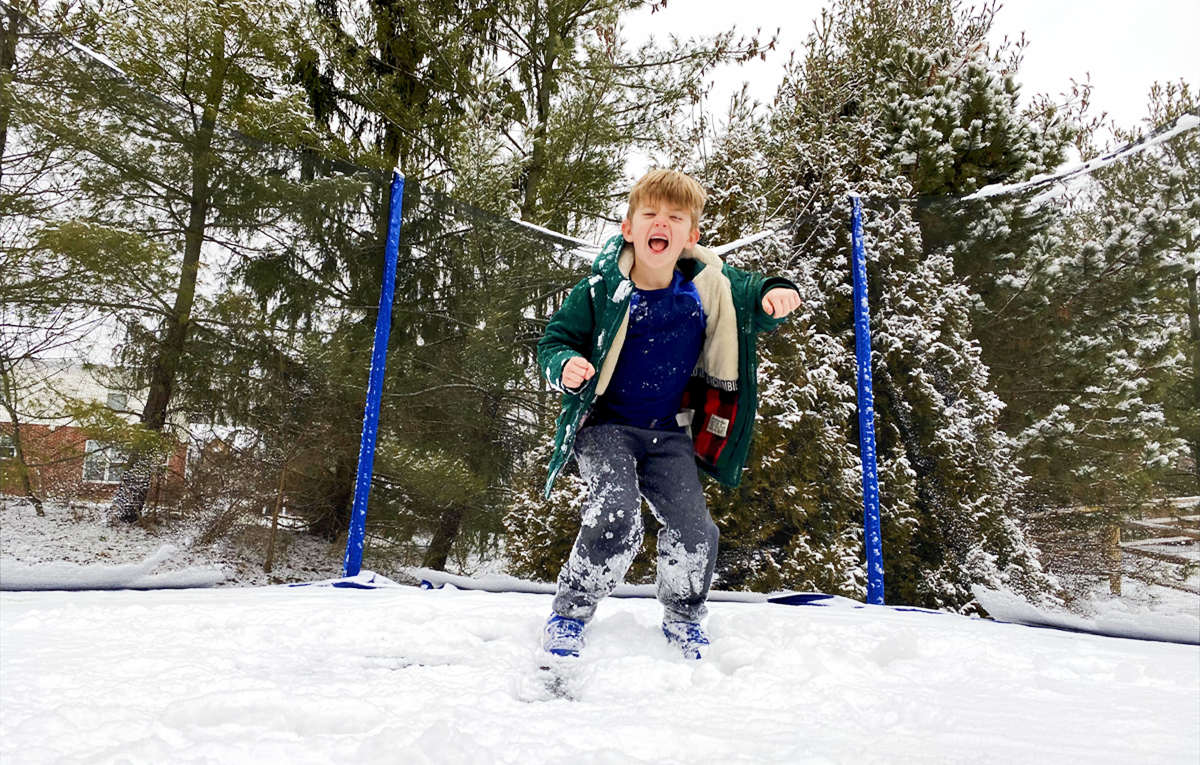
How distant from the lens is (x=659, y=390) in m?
1.76

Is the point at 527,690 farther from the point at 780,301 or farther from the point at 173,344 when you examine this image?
the point at 173,344

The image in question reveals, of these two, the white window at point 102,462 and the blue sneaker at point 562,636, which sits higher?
the white window at point 102,462

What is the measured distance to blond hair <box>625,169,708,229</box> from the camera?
1697 millimetres

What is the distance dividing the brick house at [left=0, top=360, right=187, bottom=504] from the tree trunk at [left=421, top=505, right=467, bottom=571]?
107 cm

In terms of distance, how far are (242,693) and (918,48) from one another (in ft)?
29.1

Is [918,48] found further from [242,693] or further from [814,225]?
[242,693]

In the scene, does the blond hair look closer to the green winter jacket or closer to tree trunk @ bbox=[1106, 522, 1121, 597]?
the green winter jacket

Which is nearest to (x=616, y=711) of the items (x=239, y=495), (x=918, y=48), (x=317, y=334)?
(x=239, y=495)

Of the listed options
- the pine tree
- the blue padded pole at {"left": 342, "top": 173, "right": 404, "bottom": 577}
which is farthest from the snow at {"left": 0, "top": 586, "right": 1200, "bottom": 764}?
the pine tree

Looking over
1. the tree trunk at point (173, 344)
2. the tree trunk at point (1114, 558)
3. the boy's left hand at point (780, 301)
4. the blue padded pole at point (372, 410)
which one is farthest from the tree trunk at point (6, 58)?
the tree trunk at point (1114, 558)

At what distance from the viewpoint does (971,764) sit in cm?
92

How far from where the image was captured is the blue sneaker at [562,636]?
1.50m

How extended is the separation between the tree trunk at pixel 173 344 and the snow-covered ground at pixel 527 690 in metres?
0.59

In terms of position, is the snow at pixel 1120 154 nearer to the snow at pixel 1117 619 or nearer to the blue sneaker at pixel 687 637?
the snow at pixel 1117 619
